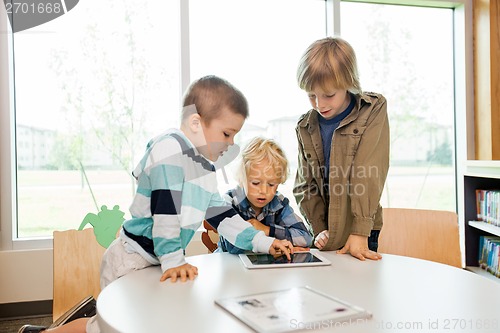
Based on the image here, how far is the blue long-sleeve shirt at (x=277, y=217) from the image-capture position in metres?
1.61

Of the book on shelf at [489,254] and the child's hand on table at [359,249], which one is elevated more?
the child's hand on table at [359,249]

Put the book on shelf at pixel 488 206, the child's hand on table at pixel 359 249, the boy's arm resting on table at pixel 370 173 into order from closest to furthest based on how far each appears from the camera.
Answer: the child's hand on table at pixel 359 249
the boy's arm resting on table at pixel 370 173
the book on shelf at pixel 488 206

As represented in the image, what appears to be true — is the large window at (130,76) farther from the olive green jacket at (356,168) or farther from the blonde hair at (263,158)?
the olive green jacket at (356,168)

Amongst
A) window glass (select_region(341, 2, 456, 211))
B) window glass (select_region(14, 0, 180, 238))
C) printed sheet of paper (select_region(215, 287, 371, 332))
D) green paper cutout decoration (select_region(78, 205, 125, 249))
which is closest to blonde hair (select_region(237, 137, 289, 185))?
green paper cutout decoration (select_region(78, 205, 125, 249))

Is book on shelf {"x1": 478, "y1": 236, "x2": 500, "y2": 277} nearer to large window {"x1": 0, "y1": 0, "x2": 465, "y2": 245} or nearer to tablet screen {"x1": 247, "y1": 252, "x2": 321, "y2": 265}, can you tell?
large window {"x1": 0, "y1": 0, "x2": 465, "y2": 245}

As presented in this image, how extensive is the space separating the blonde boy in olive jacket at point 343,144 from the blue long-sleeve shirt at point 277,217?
0.07m

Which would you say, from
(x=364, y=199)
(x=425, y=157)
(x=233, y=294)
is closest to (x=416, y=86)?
(x=425, y=157)

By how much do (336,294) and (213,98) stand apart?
27.2 inches

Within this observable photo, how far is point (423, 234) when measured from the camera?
1.74 metres

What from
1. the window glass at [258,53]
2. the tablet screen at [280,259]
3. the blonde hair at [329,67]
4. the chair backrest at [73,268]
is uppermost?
the window glass at [258,53]

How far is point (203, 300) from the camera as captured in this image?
35.2 inches

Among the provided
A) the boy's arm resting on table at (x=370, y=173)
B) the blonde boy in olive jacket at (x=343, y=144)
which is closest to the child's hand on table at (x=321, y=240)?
the blonde boy in olive jacket at (x=343, y=144)

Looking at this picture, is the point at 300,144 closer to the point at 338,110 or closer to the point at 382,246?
the point at 338,110

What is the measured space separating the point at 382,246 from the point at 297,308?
107 cm
